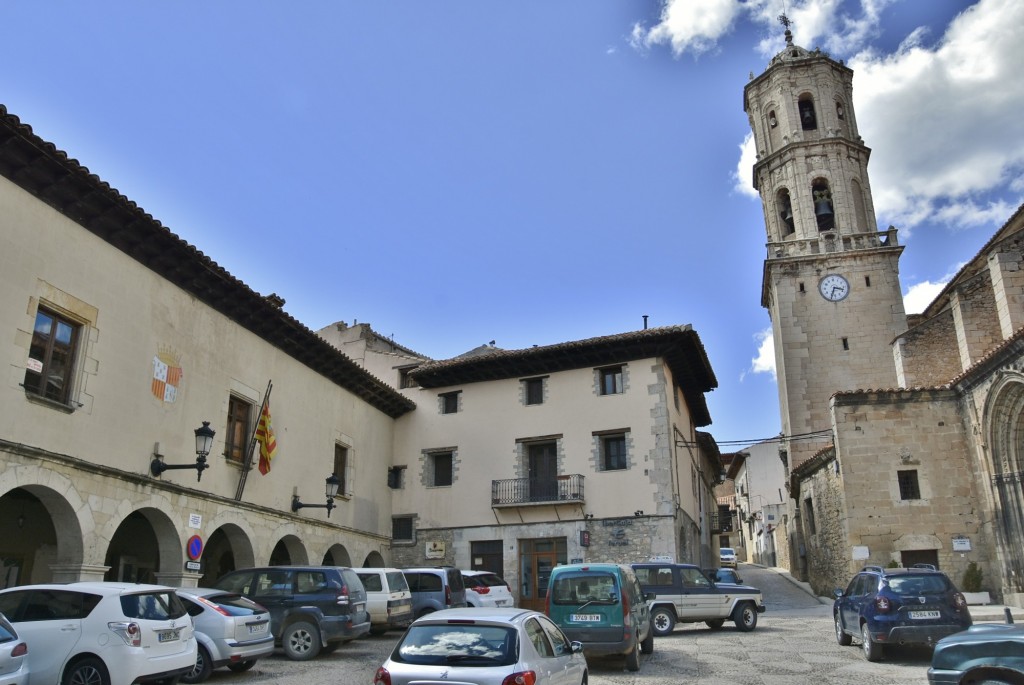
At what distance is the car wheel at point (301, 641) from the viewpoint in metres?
12.8

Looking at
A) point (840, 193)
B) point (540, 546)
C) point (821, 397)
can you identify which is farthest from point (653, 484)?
point (840, 193)

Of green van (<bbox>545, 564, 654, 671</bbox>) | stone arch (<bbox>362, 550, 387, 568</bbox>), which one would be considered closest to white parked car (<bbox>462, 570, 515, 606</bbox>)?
green van (<bbox>545, 564, 654, 671</bbox>)

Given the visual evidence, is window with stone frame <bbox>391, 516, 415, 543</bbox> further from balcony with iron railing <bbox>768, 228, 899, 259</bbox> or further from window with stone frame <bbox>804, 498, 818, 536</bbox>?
balcony with iron railing <bbox>768, 228, 899, 259</bbox>

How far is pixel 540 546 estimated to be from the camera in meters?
24.1

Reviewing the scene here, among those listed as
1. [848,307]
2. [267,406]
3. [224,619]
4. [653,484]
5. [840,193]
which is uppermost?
[840,193]

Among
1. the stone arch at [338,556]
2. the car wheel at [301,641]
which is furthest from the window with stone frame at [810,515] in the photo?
the car wheel at [301,641]

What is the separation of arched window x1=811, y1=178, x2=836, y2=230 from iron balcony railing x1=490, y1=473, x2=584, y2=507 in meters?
19.8

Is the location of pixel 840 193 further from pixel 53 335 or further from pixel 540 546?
pixel 53 335

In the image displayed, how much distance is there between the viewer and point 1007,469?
1962 cm

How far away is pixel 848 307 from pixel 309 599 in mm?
28043

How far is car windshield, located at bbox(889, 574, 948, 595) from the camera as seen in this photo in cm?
1180

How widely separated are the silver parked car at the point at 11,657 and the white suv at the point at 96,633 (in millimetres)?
573

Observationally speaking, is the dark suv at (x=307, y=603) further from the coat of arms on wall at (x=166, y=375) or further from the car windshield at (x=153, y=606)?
the coat of arms on wall at (x=166, y=375)

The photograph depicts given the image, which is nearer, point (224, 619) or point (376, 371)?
point (224, 619)
